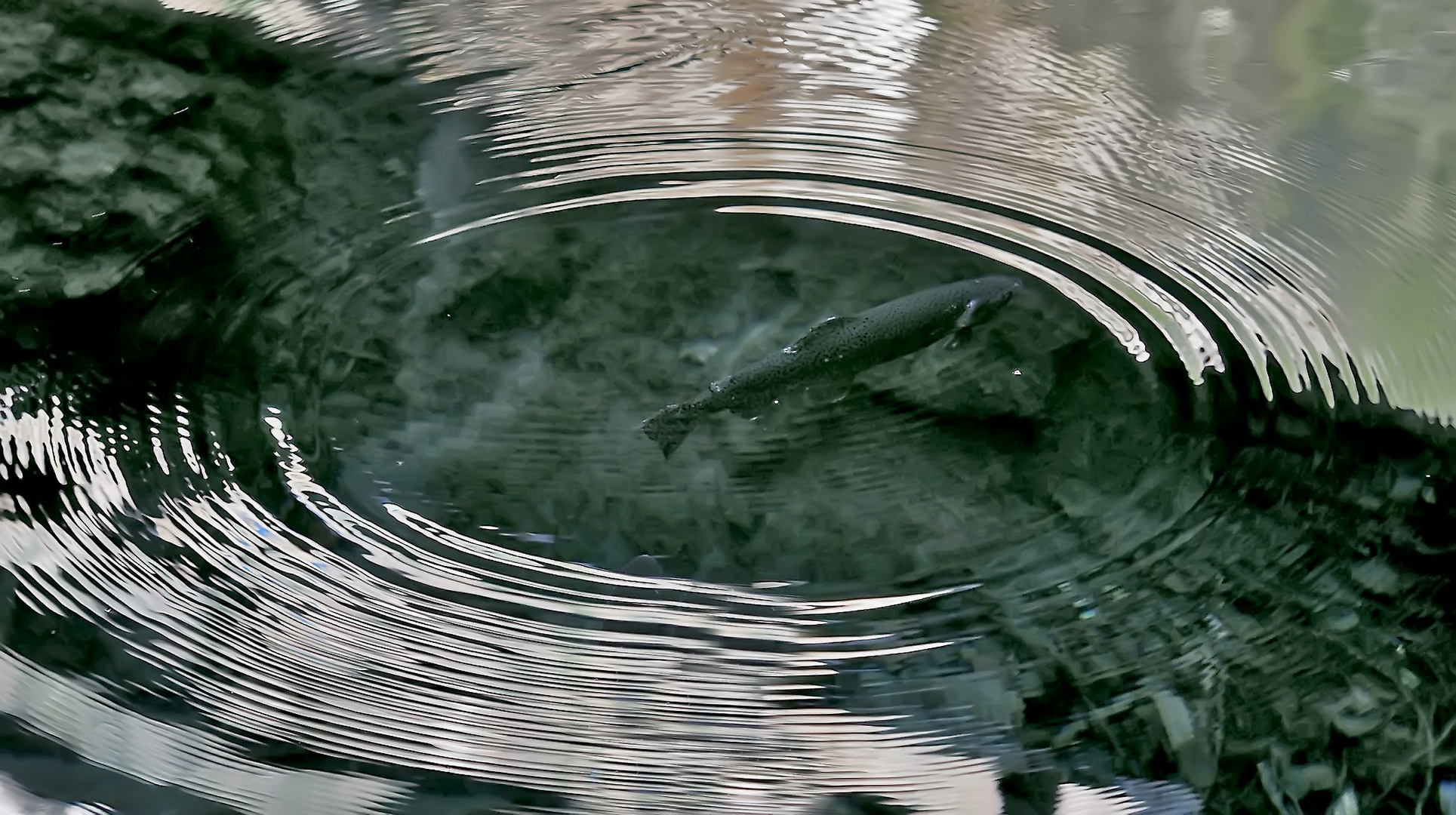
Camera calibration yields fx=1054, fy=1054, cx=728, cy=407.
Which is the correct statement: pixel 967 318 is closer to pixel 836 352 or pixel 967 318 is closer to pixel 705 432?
pixel 836 352

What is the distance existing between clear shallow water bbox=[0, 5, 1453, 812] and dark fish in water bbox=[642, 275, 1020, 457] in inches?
0.7

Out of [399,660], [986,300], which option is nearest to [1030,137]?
[986,300]

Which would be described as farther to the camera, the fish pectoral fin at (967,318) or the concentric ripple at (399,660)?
the fish pectoral fin at (967,318)

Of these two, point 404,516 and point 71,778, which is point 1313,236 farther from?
point 71,778

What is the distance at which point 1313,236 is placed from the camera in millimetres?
807

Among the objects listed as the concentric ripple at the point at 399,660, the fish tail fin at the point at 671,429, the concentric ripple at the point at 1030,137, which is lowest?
the concentric ripple at the point at 399,660

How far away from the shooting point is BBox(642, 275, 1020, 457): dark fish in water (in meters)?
0.76

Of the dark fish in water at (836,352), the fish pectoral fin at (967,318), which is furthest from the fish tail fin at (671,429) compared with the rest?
the fish pectoral fin at (967,318)

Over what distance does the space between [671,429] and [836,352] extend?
5.2 inches

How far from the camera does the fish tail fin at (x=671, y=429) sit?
0.77 metres

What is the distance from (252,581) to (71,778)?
0.50 feet

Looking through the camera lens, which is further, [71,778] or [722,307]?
[722,307]

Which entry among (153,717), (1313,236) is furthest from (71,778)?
(1313,236)

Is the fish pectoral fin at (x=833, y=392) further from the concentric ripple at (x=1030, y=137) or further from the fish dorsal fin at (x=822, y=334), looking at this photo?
the concentric ripple at (x=1030, y=137)
